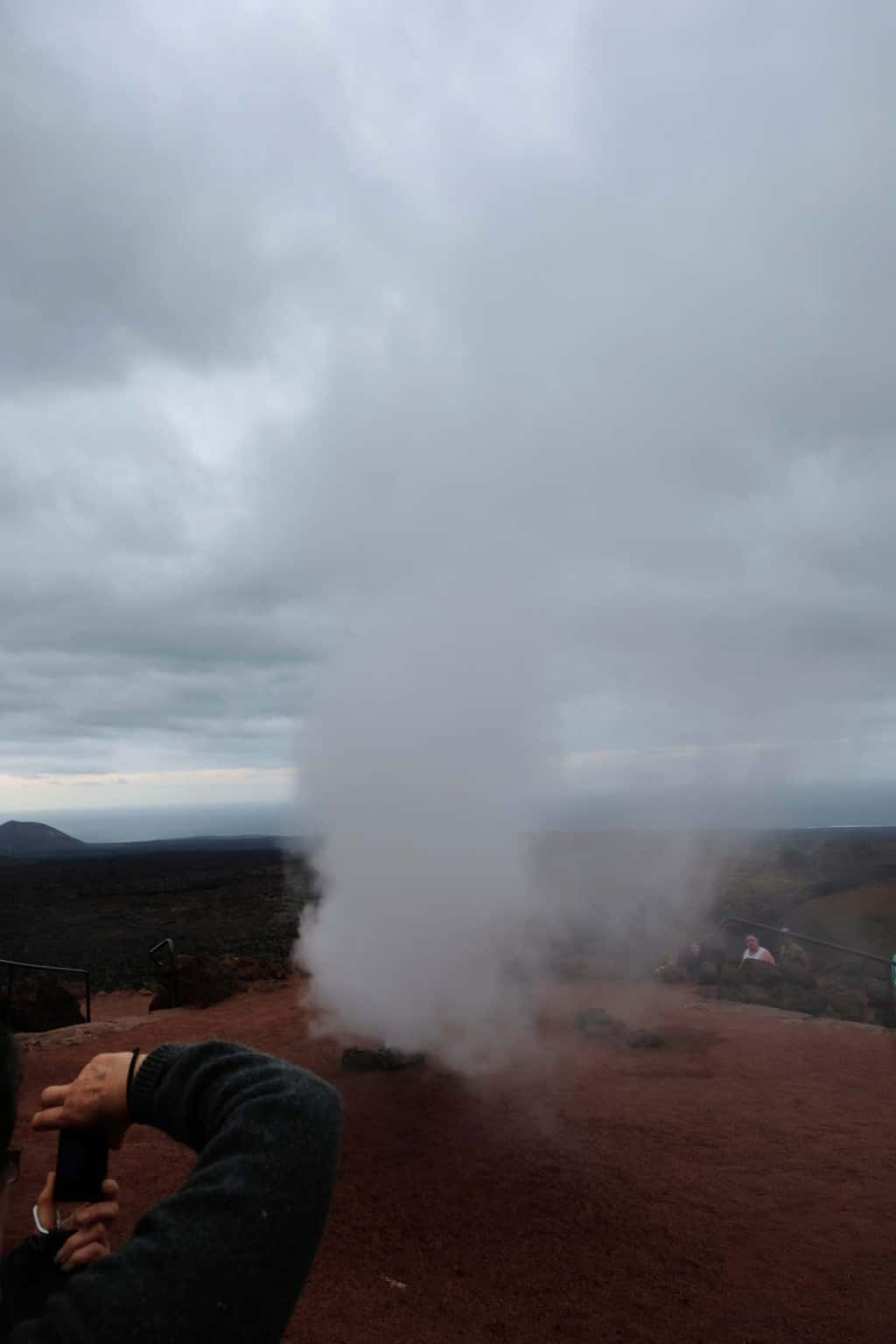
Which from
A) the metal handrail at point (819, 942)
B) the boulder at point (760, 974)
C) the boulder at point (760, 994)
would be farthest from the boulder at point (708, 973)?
the metal handrail at point (819, 942)

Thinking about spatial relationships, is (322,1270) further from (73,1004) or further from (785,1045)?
(73,1004)

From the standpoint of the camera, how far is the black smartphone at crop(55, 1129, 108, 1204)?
5.84ft

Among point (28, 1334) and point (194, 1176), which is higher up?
point (194, 1176)

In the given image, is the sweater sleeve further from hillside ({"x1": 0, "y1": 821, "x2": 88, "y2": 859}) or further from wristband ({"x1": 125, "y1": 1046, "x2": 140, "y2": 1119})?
hillside ({"x1": 0, "y1": 821, "x2": 88, "y2": 859})

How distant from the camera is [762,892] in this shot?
3081 cm

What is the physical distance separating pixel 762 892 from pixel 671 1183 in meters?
25.5

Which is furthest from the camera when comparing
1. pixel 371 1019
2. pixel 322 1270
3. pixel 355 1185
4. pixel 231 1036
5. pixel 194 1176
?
pixel 231 1036

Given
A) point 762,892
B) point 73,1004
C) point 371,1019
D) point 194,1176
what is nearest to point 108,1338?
point 194,1176

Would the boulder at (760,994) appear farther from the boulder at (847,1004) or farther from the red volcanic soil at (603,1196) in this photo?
the red volcanic soil at (603,1196)

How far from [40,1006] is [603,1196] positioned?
10.6 metres

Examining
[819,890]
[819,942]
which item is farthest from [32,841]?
[819,942]

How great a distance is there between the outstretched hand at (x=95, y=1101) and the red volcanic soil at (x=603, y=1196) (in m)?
4.59

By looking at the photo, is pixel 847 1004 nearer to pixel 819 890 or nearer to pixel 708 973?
pixel 708 973

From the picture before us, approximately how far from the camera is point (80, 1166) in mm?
1791
